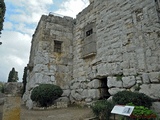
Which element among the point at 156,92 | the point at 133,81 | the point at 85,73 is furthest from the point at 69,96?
the point at 156,92

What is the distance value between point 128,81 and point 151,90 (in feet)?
2.63

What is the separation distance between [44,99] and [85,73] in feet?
7.27

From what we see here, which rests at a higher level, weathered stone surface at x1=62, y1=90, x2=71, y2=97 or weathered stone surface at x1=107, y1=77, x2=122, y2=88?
weathered stone surface at x1=107, y1=77, x2=122, y2=88

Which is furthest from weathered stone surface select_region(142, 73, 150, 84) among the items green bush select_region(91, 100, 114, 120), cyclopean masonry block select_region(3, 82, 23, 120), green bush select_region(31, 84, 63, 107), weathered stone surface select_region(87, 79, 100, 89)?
green bush select_region(31, 84, 63, 107)

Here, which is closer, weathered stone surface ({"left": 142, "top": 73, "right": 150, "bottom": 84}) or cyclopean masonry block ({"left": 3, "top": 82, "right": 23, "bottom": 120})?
cyclopean masonry block ({"left": 3, "top": 82, "right": 23, "bottom": 120})

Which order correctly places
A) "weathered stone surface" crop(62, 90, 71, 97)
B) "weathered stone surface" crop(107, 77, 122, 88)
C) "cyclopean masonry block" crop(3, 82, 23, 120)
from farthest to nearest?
"weathered stone surface" crop(62, 90, 71, 97), "weathered stone surface" crop(107, 77, 122, 88), "cyclopean masonry block" crop(3, 82, 23, 120)

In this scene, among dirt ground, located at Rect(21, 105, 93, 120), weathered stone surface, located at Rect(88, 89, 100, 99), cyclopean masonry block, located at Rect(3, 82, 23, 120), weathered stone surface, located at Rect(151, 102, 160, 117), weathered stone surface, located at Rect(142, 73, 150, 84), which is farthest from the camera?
weathered stone surface, located at Rect(88, 89, 100, 99)

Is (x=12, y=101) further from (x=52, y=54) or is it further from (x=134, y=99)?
(x=52, y=54)

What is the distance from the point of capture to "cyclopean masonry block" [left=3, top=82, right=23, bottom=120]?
342cm

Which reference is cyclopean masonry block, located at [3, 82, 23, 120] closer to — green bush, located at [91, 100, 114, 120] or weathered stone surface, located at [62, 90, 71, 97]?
green bush, located at [91, 100, 114, 120]

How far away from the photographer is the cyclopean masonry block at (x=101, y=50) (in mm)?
4367

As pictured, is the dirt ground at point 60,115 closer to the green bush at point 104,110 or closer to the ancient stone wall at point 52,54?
the green bush at point 104,110

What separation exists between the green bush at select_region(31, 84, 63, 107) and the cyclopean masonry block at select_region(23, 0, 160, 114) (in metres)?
0.86

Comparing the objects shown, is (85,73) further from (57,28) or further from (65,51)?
(57,28)
